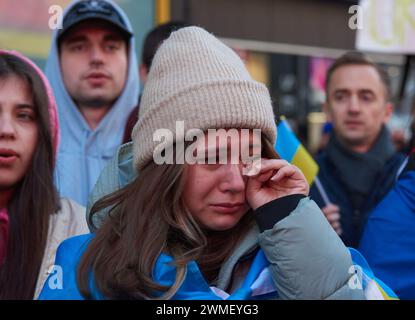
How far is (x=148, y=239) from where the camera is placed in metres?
1.54

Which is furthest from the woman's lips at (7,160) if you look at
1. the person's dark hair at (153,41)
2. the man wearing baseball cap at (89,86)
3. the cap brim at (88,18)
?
the person's dark hair at (153,41)

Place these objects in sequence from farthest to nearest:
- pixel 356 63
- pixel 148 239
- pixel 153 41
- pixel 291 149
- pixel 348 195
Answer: pixel 356 63 → pixel 348 195 → pixel 153 41 → pixel 291 149 → pixel 148 239

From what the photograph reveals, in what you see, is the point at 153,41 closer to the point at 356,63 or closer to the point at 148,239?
the point at 356,63

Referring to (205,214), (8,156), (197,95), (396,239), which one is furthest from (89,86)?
(396,239)

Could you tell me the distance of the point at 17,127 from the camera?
2166 millimetres

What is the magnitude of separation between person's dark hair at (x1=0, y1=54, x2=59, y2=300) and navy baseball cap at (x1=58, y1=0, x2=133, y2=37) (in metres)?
0.51

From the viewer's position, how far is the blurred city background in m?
4.62

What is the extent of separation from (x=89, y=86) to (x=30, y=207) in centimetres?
74

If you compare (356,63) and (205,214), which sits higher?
(356,63)

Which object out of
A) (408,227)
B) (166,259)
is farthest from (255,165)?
(408,227)

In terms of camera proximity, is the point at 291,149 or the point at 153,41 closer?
the point at 291,149

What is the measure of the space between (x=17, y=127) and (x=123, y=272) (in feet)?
3.02

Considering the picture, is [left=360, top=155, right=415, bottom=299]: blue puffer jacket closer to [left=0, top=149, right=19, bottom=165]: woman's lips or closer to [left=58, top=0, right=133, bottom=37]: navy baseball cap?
[left=0, top=149, right=19, bottom=165]: woman's lips
